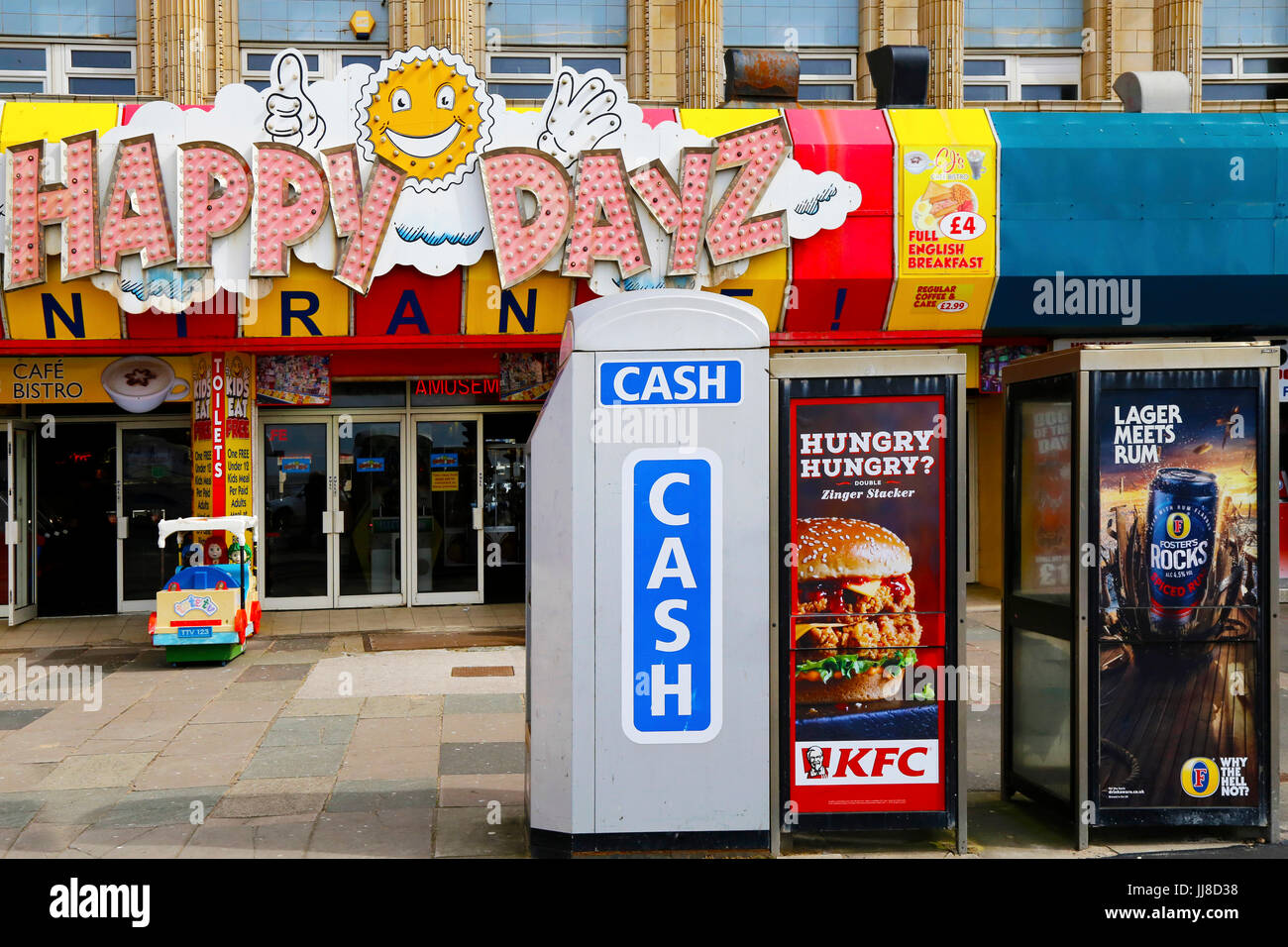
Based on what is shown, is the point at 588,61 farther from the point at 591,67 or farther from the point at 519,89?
the point at 519,89

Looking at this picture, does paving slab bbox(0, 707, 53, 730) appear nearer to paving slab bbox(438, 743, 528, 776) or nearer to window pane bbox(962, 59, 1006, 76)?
paving slab bbox(438, 743, 528, 776)

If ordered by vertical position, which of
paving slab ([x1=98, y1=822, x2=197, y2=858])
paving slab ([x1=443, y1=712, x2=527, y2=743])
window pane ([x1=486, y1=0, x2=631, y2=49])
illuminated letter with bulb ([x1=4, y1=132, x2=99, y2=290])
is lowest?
paving slab ([x1=443, y1=712, x2=527, y2=743])

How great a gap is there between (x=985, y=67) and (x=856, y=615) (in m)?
13.2

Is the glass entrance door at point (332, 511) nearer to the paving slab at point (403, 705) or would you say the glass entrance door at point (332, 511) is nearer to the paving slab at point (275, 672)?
the paving slab at point (275, 672)

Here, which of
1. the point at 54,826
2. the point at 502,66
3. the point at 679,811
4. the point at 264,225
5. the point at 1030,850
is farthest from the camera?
the point at 502,66

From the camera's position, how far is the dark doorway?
14891 mm

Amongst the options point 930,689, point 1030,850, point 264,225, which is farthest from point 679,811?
point 264,225

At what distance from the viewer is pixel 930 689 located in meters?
5.82

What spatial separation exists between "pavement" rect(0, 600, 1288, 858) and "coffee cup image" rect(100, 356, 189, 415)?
284cm

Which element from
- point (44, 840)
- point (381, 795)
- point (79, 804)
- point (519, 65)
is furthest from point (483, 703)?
point (519, 65)

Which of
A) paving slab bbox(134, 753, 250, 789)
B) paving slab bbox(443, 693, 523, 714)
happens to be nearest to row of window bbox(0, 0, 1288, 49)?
paving slab bbox(443, 693, 523, 714)

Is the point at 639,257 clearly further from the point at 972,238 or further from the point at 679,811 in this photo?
the point at 679,811

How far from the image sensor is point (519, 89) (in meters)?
16.4

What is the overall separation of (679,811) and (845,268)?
8967 millimetres
